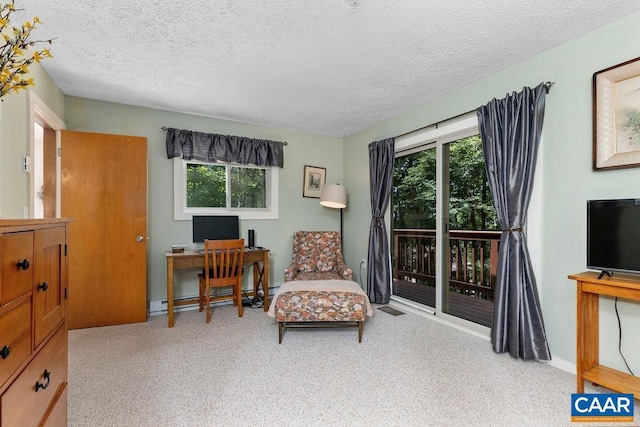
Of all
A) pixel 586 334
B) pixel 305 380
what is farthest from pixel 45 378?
pixel 586 334

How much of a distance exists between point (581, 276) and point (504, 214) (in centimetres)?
70

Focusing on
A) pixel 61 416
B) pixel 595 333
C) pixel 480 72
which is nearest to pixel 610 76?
pixel 480 72

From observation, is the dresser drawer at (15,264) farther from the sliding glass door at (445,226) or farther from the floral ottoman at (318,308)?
the sliding glass door at (445,226)

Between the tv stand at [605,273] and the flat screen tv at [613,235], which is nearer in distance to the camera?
the flat screen tv at [613,235]

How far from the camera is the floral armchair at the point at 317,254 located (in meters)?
3.82

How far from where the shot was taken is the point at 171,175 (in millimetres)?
3639

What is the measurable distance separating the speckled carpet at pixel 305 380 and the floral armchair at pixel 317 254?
960mm

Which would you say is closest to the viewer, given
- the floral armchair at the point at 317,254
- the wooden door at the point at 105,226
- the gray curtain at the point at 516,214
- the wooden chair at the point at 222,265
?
the gray curtain at the point at 516,214

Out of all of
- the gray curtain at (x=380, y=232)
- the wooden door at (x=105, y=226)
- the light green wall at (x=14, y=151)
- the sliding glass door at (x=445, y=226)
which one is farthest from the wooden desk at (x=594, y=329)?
the wooden door at (x=105, y=226)

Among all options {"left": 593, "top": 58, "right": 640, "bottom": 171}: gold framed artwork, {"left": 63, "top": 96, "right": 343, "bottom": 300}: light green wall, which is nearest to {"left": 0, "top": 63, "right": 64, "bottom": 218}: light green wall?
{"left": 63, "top": 96, "right": 343, "bottom": 300}: light green wall

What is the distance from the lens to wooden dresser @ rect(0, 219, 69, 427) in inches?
32.5

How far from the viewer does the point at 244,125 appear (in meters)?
4.08

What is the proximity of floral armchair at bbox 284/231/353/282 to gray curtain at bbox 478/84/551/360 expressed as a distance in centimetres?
179

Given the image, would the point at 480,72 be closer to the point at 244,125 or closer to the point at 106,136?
the point at 244,125
